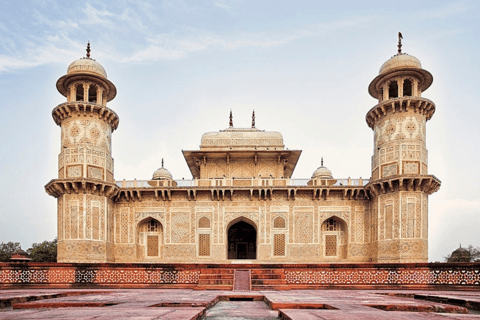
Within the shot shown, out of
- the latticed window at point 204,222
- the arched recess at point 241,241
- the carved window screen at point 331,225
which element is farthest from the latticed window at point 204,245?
the carved window screen at point 331,225

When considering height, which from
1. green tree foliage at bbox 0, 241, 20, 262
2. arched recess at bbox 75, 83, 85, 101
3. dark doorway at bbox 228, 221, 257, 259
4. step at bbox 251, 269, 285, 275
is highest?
arched recess at bbox 75, 83, 85, 101

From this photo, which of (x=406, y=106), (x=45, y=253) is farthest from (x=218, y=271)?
(x=45, y=253)

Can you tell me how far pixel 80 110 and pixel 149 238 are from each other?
7021 mm

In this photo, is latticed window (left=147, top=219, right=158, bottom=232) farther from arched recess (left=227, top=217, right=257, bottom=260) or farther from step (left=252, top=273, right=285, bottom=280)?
step (left=252, top=273, right=285, bottom=280)

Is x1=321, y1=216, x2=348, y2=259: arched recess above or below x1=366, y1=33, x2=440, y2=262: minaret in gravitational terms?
below

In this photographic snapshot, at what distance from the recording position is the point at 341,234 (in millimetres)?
18969

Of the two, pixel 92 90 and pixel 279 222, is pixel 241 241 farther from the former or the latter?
pixel 92 90

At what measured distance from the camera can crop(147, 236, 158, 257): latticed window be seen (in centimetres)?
1905

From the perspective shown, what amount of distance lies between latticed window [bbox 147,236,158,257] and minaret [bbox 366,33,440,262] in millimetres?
10395

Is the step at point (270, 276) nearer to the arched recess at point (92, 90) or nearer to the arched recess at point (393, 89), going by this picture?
the arched recess at point (393, 89)

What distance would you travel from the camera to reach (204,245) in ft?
61.2

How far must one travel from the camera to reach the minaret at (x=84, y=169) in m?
16.6

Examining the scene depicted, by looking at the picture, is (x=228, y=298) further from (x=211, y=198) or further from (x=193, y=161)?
(x=193, y=161)

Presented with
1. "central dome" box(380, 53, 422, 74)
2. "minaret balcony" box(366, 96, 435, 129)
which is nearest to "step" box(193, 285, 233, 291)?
"minaret balcony" box(366, 96, 435, 129)
